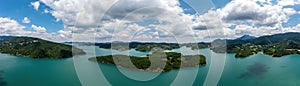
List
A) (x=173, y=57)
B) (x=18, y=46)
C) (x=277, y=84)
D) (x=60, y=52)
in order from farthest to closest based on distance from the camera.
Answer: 1. (x=18, y=46)
2. (x=60, y=52)
3. (x=173, y=57)
4. (x=277, y=84)

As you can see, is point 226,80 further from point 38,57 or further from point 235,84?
point 38,57

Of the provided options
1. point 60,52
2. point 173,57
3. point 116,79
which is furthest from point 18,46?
point 116,79

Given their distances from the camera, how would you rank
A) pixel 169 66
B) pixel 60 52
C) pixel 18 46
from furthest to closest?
pixel 18 46, pixel 60 52, pixel 169 66

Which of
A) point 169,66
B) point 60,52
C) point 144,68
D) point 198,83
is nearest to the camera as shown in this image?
point 198,83

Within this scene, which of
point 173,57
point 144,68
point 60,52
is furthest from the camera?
point 60,52

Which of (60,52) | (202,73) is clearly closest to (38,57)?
(60,52)

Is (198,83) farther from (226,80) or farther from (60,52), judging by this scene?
(60,52)

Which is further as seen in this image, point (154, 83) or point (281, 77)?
point (281, 77)

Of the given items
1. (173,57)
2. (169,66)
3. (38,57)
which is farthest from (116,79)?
(38,57)

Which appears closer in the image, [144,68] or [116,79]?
[116,79]
